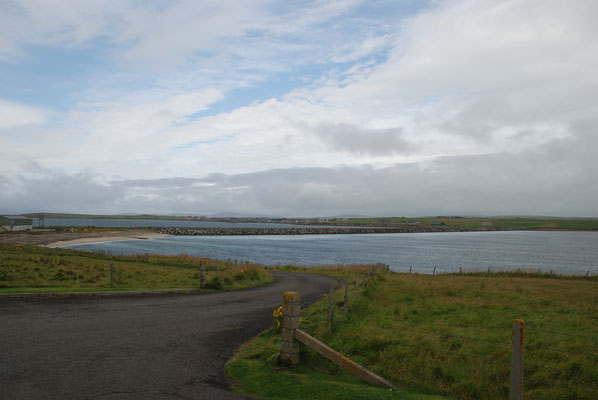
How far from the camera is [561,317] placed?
15.5 metres

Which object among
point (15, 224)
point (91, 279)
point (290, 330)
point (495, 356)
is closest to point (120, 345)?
point (290, 330)

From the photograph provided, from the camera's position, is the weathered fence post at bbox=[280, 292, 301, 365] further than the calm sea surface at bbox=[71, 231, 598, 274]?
No

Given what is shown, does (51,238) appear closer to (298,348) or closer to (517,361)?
(298,348)

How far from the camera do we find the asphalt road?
303 inches

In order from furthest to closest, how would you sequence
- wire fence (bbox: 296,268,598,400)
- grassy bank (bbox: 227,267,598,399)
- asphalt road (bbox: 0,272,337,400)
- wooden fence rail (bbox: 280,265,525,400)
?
wire fence (bbox: 296,268,598,400) < wooden fence rail (bbox: 280,265,525,400) < grassy bank (bbox: 227,267,598,399) < asphalt road (bbox: 0,272,337,400)

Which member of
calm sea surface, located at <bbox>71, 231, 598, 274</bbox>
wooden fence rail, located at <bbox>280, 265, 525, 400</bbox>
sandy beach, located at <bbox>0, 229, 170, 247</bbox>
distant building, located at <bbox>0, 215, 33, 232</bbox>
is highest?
wooden fence rail, located at <bbox>280, 265, 525, 400</bbox>

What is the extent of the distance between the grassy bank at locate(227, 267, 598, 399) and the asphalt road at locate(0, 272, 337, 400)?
107 cm

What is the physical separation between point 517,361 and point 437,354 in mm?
3641

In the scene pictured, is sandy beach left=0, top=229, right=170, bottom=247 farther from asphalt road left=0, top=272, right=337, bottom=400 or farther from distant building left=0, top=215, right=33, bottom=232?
asphalt road left=0, top=272, right=337, bottom=400

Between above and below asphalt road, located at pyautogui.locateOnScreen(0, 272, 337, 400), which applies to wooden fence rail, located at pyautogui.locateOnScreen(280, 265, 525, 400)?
above

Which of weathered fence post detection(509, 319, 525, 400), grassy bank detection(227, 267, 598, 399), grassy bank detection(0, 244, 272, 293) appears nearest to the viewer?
weathered fence post detection(509, 319, 525, 400)

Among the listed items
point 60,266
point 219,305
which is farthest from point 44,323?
point 60,266

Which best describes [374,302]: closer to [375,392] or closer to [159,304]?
[159,304]

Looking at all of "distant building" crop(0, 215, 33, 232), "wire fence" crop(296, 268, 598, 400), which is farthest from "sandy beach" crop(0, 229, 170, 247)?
"wire fence" crop(296, 268, 598, 400)
